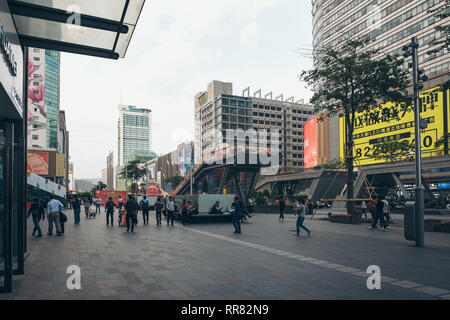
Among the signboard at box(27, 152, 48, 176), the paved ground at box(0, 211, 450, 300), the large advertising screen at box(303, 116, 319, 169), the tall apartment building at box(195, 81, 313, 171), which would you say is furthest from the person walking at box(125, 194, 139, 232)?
the tall apartment building at box(195, 81, 313, 171)

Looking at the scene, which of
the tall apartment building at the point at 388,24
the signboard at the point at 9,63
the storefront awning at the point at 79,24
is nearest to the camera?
the signboard at the point at 9,63

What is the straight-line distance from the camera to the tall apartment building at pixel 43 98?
7619cm

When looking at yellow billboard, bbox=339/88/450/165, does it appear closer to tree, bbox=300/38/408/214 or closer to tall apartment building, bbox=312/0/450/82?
tall apartment building, bbox=312/0/450/82

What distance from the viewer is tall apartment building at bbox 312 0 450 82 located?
52188 millimetres

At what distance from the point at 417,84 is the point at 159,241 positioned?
10.5m

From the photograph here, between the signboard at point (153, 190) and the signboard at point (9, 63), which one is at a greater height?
the signboard at point (9, 63)

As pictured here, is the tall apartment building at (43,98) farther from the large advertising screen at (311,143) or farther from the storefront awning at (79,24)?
the storefront awning at (79,24)

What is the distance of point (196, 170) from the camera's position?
131 feet

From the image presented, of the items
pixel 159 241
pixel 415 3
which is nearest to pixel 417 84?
pixel 159 241

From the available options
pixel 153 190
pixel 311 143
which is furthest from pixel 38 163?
pixel 311 143

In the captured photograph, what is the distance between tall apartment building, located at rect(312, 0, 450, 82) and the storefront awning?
131ft

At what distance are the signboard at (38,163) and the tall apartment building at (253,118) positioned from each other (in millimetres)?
61305

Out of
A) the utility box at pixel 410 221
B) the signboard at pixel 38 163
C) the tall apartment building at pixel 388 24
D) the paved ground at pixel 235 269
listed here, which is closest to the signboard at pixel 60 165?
the signboard at pixel 38 163
